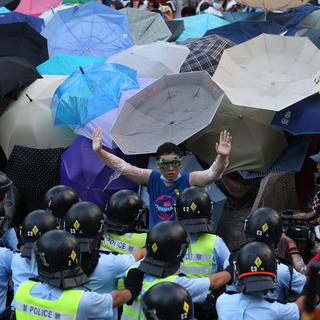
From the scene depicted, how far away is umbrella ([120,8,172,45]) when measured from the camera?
38.4 feet

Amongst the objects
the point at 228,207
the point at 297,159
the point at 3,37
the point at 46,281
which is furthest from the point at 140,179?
the point at 3,37

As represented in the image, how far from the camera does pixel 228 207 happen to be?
799 cm

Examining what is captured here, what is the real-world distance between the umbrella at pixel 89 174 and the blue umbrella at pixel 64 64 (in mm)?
1747

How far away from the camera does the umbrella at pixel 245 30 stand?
34.2 feet

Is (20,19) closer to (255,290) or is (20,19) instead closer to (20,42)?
(20,42)

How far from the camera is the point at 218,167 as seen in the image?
670cm

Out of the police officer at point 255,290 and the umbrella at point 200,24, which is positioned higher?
the police officer at point 255,290

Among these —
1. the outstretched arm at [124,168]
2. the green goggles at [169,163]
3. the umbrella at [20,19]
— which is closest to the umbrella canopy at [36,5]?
the umbrella at [20,19]

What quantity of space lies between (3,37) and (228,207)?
437 centimetres

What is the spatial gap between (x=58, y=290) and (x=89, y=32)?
23.1 ft

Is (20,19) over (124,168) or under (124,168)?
under

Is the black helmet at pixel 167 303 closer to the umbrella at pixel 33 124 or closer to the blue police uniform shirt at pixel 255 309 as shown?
the blue police uniform shirt at pixel 255 309

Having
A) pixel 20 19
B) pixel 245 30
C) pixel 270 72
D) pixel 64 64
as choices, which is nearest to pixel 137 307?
pixel 270 72

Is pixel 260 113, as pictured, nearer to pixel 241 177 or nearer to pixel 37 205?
pixel 241 177
